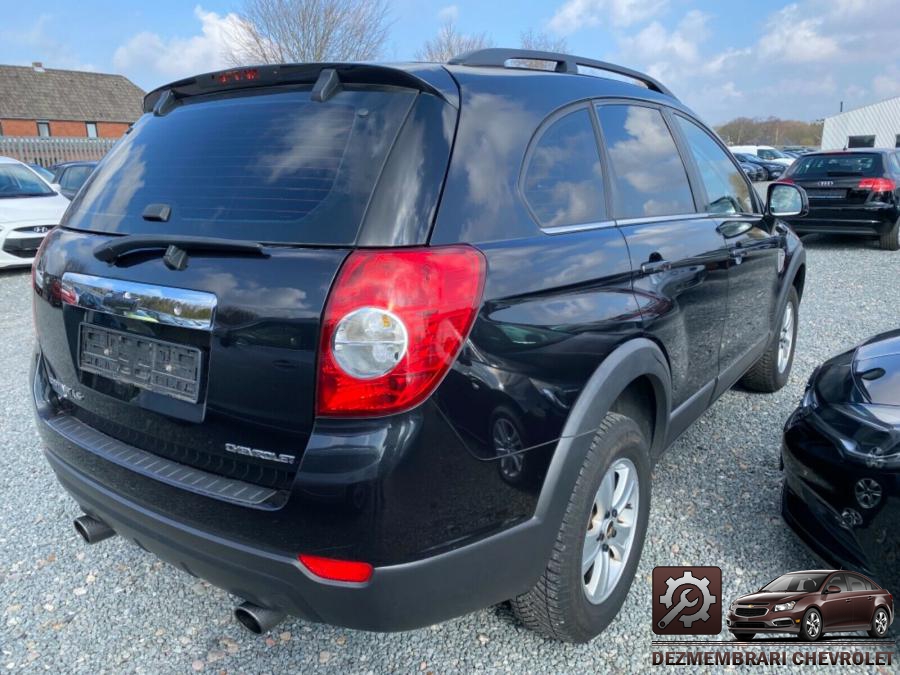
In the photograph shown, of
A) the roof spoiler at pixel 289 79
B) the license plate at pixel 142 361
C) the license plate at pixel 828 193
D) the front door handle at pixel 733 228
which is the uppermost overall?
the roof spoiler at pixel 289 79

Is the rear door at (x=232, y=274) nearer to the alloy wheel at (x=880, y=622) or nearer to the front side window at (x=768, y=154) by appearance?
the alloy wheel at (x=880, y=622)

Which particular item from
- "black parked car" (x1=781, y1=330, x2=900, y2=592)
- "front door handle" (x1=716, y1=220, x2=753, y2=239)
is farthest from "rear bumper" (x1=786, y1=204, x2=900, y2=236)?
"black parked car" (x1=781, y1=330, x2=900, y2=592)

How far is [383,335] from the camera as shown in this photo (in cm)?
150

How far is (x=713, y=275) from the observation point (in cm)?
285

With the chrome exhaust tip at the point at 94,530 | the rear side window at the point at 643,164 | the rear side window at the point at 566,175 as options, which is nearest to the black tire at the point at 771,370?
the rear side window at the point at 643,164

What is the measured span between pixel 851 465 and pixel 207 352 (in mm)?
2052

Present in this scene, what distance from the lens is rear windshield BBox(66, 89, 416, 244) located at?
5.43ft

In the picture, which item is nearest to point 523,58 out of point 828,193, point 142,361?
point 142,361

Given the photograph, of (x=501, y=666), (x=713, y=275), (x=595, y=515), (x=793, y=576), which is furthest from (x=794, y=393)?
(x=501, y=666)

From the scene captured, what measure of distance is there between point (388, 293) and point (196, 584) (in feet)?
5.46

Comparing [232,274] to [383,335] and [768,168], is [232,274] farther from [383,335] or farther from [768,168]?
[768,168]

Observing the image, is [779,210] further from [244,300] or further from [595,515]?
[244,300]

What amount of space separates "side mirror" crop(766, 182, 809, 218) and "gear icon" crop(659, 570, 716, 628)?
220cm

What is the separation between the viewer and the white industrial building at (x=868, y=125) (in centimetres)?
5128
